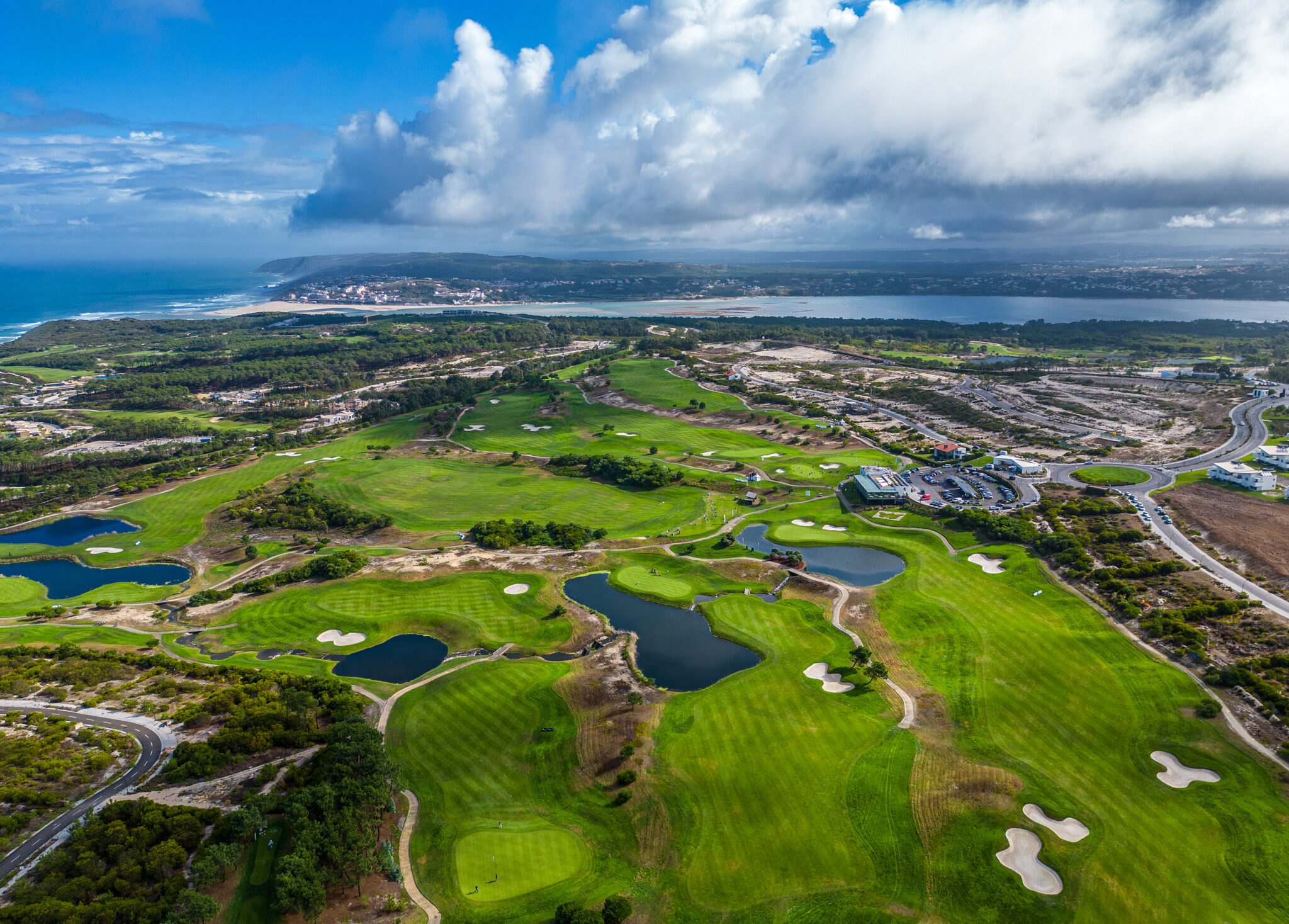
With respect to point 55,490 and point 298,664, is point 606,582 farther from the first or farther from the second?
point 55,490

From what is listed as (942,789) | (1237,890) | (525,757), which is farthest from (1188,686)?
(525,757)

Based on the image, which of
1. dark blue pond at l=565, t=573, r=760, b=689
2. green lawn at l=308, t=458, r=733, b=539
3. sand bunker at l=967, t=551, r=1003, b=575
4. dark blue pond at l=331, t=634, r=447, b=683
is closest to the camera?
dark blue pond at l=565, t=573, r=760, b=689

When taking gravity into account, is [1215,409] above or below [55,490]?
above

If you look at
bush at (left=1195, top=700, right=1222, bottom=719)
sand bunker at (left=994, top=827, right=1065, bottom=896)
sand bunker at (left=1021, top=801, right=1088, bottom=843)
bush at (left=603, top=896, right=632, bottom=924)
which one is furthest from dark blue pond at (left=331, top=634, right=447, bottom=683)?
bush at (left=1195, top=700, right=1222, bottom=719)

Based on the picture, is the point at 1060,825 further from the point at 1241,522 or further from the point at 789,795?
the point at 1241,522

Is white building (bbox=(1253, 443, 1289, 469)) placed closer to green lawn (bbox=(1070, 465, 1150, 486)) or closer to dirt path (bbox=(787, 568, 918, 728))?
green lawn (bbox=(1070, 465, 1150, 486))

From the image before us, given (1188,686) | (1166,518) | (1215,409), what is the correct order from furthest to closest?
(1215,409) → (1166,518) → (1188,686)

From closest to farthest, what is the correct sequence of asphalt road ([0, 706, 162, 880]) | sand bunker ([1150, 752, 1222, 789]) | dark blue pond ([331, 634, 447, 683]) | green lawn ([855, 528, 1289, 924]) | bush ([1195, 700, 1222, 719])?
1. green lawn ([855, 528, 1289, 924])
2. asphalt road ([0, 706, 162, 880])
3. sand bunker ([1150, 752, 1222, 789])
4. bush ([1195, 700, 1222, 719])
5. dark blue pond ([331, 634, 447, 683])
